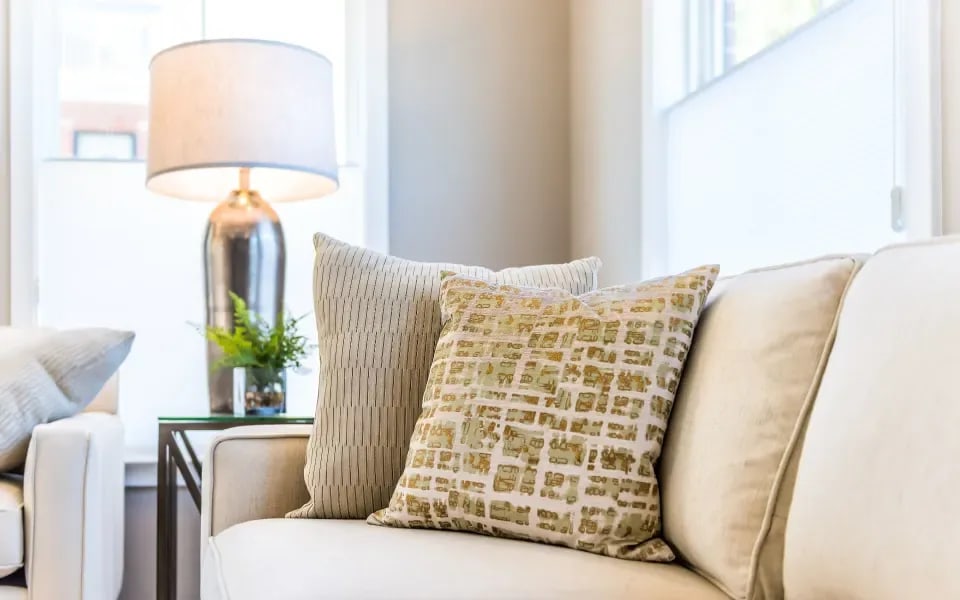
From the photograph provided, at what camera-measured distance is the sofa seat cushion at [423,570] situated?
1.16 meters

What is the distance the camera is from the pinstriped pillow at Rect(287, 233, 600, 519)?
1673mm

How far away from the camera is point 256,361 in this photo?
7.86ft

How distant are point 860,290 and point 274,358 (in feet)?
5.08

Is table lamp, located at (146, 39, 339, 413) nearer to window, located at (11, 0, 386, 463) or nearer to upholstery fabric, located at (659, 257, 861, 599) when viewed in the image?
window, located at (11, 0, 386, 463)

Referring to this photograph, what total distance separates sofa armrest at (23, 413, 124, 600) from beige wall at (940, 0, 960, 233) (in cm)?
160

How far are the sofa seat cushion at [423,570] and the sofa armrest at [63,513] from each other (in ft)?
1.94

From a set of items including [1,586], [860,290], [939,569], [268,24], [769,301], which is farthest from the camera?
[268,24]

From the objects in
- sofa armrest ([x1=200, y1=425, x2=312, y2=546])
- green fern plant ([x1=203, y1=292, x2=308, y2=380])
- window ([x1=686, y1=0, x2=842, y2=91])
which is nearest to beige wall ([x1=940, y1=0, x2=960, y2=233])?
window ([x1=686, y1=0, x2=842, y2=91])

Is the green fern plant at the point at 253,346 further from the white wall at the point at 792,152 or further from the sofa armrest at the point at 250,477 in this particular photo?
the white wall at the point at 792,152

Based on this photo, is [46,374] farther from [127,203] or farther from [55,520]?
[127,203]

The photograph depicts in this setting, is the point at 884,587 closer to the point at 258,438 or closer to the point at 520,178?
the point at 258,438

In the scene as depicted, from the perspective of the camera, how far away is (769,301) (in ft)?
4.26

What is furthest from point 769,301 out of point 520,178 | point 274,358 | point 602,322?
point 520,178

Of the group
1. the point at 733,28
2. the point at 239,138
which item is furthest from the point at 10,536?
the point at 733,28
